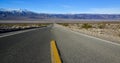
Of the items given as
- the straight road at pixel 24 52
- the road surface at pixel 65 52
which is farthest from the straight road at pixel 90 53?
the straight road at pixel 24 52

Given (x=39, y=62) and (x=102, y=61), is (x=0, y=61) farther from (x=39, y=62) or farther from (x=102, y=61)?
(x=102, y=61)

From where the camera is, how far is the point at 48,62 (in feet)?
20.5

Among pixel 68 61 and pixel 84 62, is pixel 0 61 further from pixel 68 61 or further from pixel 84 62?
pixel 84 62

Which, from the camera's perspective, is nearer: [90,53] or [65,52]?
[90,53]

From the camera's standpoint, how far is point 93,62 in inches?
247

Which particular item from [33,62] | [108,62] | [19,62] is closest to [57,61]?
[33,62]

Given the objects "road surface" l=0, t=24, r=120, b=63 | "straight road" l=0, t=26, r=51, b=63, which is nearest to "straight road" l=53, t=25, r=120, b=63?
"road surface" l=0, t=24, r=120, b=63

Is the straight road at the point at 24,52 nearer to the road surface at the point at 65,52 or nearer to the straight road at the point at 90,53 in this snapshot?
the road surface at the point at 65,52

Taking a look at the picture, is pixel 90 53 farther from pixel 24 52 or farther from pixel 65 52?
pixel 24 52

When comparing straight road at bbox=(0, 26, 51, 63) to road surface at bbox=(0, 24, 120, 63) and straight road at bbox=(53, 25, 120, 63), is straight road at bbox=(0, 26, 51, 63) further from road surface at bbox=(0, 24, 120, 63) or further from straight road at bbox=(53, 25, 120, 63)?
straight road at bbox=(53, 25, 120, 63)

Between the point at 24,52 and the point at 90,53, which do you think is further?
the point at 24,52

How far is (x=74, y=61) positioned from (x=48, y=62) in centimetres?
81

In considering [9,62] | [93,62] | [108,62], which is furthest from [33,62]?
[108,62]

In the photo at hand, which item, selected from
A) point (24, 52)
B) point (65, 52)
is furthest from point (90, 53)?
point (24, 52)
